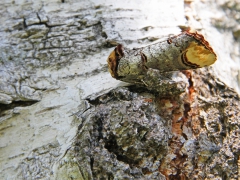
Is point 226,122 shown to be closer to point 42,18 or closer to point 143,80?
point 143,80

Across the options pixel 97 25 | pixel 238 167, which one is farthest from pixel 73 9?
pixel 238 167

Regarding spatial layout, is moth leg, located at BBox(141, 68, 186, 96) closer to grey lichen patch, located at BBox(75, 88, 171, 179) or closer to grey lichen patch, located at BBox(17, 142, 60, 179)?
grey lichen patch, located at BBox(75, 88, 171, 179)

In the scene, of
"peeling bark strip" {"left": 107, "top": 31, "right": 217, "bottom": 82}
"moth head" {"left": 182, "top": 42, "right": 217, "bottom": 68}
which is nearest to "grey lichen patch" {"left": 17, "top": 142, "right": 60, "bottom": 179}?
"peeling bark strip" {"left": 107, "top": 31, "right": 217, "bottom": 82}

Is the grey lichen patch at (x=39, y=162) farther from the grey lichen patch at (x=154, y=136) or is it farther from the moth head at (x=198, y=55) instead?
the moth head at (x=198, y=55)

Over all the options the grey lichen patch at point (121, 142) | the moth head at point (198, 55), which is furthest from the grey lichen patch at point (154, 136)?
the moth head at point (198, 55)

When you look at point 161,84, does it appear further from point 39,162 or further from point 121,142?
point 39,162
